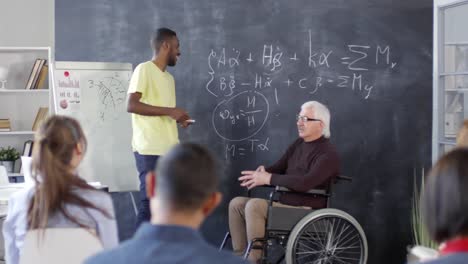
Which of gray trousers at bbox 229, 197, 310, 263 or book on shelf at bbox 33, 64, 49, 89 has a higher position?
book on shelf at bbox 33, 64, 49, 89

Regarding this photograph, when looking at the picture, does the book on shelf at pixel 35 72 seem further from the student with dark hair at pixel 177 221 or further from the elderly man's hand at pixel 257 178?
the student with dark hair at pixel 177 221

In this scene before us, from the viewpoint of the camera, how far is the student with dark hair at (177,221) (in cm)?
153

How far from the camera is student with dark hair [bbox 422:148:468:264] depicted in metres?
1.51

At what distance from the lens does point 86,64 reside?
18.0ft

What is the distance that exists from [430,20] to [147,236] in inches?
180

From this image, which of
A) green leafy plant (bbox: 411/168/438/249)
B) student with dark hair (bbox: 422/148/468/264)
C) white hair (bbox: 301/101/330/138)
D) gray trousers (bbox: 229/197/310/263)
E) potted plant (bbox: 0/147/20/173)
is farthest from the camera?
potted plant (bbox: 0/147/20/173)

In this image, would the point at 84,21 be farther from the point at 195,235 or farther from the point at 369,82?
the point at 195,235

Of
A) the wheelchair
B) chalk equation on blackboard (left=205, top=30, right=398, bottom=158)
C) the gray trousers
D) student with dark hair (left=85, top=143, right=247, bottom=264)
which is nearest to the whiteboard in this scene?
chalk equation on blackboard (left=205, top=30, right=398, bottom=158)

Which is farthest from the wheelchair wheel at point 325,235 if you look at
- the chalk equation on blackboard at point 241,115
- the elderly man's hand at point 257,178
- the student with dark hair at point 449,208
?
the student with dark hair at point 449,208

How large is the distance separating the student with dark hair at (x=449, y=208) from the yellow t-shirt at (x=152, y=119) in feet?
11.6

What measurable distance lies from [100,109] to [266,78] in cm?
120

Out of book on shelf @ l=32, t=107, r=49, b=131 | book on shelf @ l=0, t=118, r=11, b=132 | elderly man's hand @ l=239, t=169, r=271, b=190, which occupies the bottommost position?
elderly man's hand @ l=239, t=169, r=271, b=190

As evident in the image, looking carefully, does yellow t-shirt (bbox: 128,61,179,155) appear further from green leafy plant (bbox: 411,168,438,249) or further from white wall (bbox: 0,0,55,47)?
green leafy plant (bbox: 411,168,438,249)

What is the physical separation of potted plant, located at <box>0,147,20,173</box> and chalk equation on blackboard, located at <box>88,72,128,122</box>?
87 centimetres
